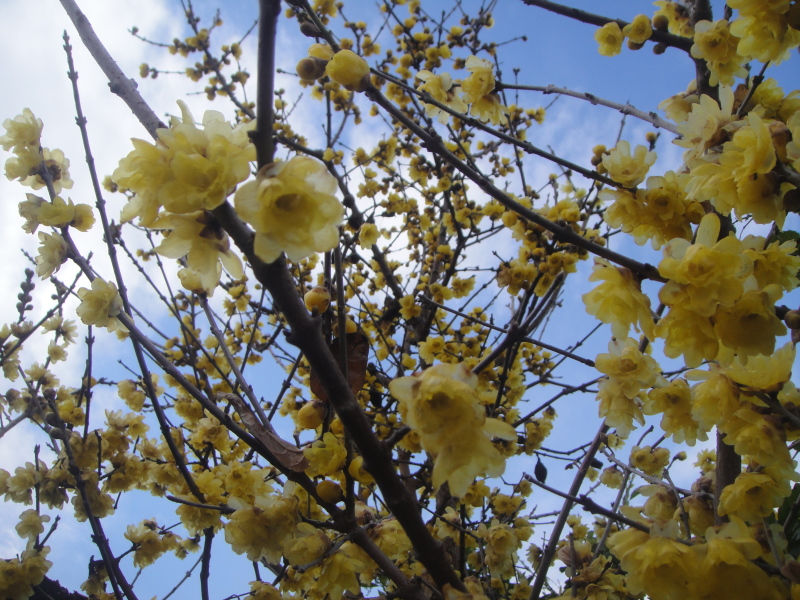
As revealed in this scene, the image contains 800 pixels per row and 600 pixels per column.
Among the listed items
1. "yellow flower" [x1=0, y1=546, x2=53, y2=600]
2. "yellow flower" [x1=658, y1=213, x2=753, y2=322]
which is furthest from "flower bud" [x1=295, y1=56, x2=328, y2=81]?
"yellow flower" [x1=0, y1=546, x2=53, y2=600]

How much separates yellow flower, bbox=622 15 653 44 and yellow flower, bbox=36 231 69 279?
2.95 metres

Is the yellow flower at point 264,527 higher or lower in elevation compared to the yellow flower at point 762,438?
lower

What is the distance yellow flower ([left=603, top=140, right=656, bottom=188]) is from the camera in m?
1.72

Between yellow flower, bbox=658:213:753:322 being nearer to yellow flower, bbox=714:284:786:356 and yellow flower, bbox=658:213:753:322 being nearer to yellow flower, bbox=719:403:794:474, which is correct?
yellow flower, bbox=714:284:786:356

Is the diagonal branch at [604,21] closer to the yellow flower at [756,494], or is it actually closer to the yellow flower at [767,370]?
the yellow flower at [767,370]

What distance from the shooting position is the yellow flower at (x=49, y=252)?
221 cm

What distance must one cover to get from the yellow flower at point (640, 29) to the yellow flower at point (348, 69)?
1.61m

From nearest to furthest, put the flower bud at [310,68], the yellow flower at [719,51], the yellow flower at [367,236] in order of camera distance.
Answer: the flower bud at [310,68] < the yellow flower at [719,51] < the yellow flower at [367,236]

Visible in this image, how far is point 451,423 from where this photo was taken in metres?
1.03

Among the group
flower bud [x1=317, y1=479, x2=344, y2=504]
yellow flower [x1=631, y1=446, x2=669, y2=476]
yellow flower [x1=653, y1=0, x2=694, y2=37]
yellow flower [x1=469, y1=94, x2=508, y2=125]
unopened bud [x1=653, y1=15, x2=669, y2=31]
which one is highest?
yellow flower [x1=653, y1=0, x2=694, y2=37]

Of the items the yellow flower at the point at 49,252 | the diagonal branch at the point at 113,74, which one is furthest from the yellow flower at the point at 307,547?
the yellow flower at the point at 49,252

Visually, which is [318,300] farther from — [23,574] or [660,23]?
[23,574]

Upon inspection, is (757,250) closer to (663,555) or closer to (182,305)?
(663,555)

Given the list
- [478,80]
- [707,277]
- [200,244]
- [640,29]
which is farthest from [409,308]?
[200,244]
